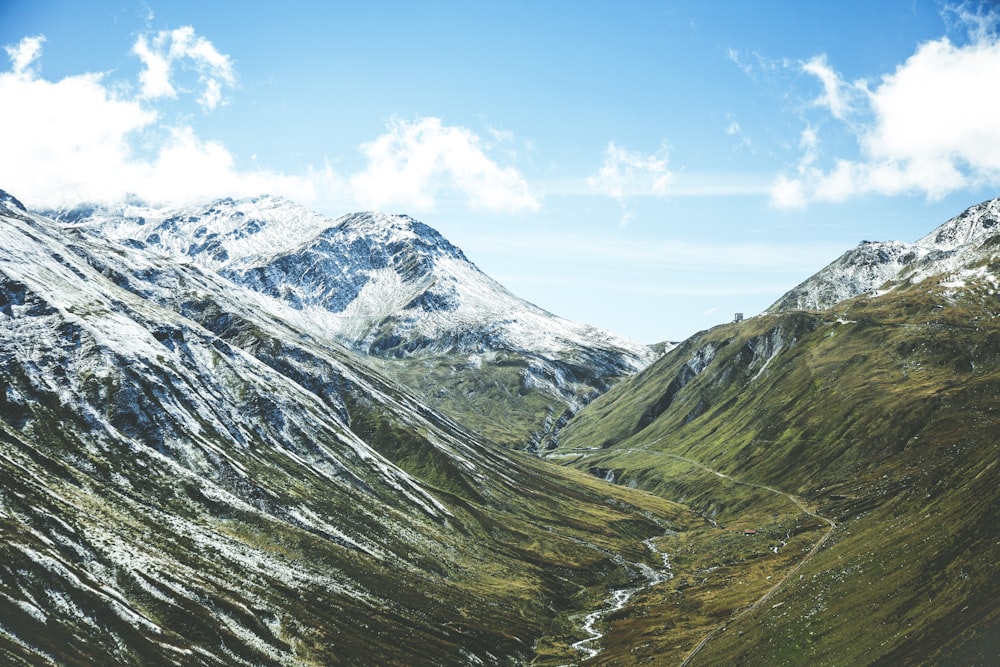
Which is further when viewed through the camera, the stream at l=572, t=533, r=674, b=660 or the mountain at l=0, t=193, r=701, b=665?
the stream at l=572, t=533, r=674, b=660

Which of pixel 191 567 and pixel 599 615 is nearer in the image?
pixel 191 567

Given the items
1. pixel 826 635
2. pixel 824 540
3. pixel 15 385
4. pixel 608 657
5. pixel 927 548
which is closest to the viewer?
pixel 826 635

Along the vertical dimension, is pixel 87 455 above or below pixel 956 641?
below

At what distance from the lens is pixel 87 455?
16500 centimetres

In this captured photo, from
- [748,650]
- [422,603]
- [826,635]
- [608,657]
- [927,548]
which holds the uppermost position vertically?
[927,548]

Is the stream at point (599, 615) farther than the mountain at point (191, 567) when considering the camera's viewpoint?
Yes

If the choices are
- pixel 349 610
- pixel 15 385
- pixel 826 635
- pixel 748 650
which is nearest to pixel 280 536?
pixel 349 610

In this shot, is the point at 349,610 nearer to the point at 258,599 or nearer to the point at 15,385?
the point at 258,599

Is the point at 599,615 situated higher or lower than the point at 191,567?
higher

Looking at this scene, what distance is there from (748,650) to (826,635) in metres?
12.5

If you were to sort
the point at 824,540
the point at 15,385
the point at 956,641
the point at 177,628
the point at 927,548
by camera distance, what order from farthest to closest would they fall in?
the point at 15,385, the point at 824,540, the point at 177,628, the point at 927,548, the point at 956,641

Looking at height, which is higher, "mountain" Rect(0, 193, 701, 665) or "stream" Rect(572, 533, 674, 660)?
"stream" Rect(572, 533, 674, 660)

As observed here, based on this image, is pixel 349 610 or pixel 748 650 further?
pixel 349 610

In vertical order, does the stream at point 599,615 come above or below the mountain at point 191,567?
above
